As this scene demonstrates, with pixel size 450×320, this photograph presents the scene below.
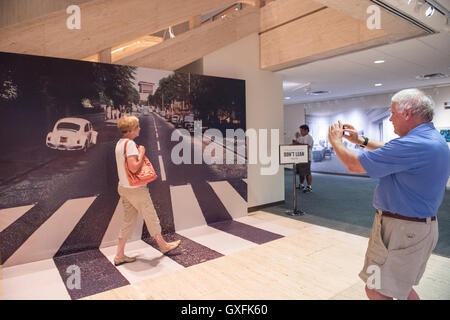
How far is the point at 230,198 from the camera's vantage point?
521cm

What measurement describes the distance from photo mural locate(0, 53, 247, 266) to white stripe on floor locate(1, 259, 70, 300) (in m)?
0.18

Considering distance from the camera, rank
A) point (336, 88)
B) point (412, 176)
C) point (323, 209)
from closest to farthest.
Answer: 1. point (412, 176)
2. point (323, 209)
3. point (336, 88)

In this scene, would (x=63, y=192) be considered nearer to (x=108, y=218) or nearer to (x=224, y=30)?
(x=108, y=218)

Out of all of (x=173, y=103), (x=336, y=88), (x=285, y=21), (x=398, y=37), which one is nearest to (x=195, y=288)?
(x=173, y=103)

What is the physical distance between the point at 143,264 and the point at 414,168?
297 cm

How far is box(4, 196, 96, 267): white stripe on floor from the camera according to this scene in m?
3.42

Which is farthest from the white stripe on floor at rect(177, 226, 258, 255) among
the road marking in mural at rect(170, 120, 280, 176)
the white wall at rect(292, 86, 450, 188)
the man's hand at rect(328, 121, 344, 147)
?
the white wall at rect(292, 86, 450, 188)

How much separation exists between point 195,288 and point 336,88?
774cm

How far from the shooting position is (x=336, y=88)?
341 inches

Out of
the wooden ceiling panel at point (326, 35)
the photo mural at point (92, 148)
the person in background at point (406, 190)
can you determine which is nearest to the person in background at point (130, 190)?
the photo mural at point (92, 148)

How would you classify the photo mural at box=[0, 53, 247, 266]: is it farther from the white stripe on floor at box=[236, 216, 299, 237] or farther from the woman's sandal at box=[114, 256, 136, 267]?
the woman's sandal at box=[114, 256, 136, 267]

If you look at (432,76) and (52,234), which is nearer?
(52,234)

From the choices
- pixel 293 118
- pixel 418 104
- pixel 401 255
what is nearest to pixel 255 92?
pixel 418 104

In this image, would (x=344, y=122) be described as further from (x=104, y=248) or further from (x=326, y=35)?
(x=104, y=248)
